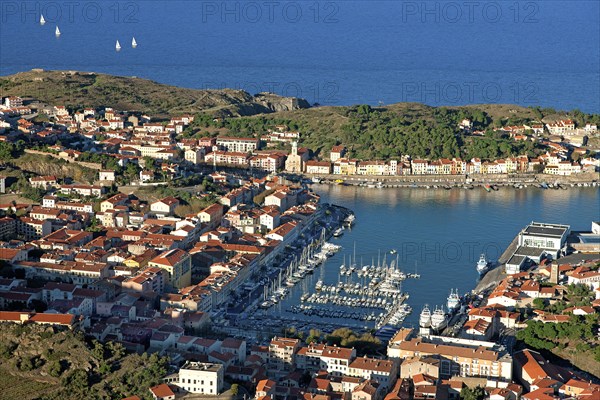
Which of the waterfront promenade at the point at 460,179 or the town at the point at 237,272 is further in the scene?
the waterfront promenade at the point at 460,179

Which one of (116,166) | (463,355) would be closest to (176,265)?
(463,355)

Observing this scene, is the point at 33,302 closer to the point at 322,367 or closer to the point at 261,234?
the point at 322,367

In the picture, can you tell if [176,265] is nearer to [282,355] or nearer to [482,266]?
[282,355]

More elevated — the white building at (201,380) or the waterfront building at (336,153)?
the waterfront building at (336,153)

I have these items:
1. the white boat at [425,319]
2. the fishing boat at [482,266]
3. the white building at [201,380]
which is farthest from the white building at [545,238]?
the white building at [201,380]

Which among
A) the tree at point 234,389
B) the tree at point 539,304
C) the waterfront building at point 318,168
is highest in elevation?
the waterfront building at point 318,168

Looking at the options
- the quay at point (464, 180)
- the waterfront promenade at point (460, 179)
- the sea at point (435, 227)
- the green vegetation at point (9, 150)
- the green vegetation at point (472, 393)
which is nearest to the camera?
the green vegetation at point (472, 393)

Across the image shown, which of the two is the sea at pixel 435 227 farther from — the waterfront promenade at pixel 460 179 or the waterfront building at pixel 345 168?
the waterfront building at pixel 345 168
